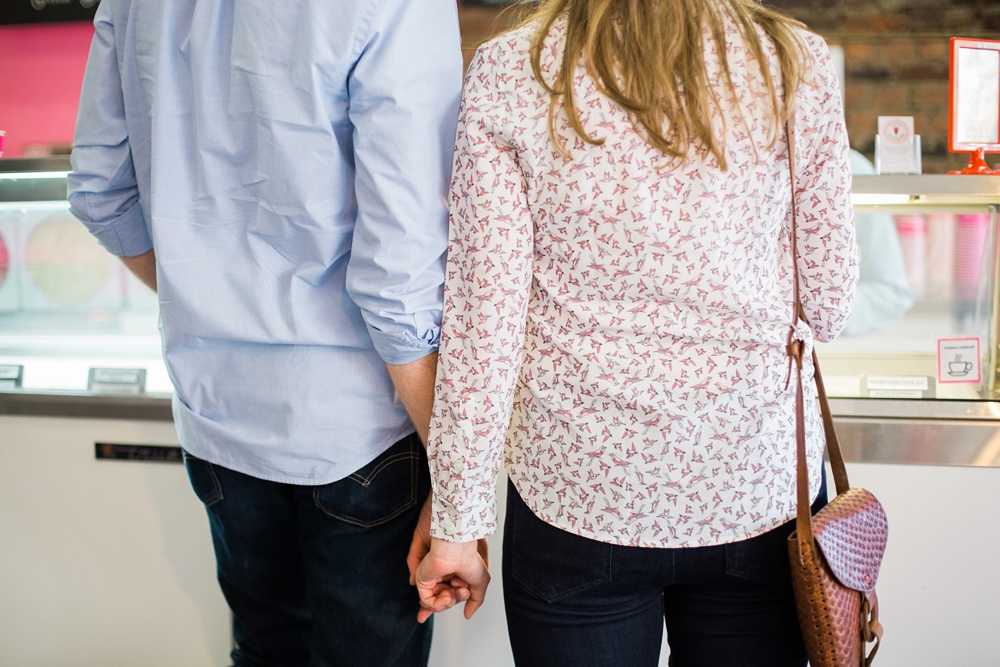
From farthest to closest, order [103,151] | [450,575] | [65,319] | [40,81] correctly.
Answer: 1. [40,81]
2. [65,319]
3. [103,151]
4. [450,575]

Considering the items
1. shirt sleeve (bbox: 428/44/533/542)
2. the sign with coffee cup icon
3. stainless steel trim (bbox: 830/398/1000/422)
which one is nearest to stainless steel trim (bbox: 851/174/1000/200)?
the sign with coffee cup icon

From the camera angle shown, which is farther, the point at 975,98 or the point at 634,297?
the point at 975,98

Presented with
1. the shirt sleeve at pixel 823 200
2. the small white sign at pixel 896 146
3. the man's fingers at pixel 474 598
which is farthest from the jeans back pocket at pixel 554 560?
the small white sign at pixel 896 146

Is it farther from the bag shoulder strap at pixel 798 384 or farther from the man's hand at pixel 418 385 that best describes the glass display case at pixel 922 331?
the man's hand at pixel 418 385

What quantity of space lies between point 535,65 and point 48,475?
161 cm

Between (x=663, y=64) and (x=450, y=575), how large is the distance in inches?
28.6

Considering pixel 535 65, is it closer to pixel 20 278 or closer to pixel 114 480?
pixel 114 480

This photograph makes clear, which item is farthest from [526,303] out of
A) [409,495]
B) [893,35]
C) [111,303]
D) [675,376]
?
[893,35]

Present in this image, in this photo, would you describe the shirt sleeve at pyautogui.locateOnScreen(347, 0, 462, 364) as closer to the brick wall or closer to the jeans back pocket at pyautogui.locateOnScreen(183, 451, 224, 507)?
the jeans back pocket at pyautogui.locateOnScreen(183, 451, 224, 507)

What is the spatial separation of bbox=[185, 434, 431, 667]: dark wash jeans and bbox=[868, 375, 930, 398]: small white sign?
3.23 ft

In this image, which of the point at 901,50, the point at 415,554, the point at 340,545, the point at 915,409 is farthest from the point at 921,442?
the point at 901,50

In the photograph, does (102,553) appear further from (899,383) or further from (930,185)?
(930,185)

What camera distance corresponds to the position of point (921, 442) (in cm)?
142

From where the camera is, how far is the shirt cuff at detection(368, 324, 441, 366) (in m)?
0.95
